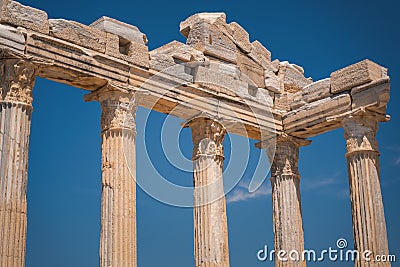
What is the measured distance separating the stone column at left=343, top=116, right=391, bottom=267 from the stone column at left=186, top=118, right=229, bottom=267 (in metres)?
4.40

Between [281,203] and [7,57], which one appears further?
[281,203]

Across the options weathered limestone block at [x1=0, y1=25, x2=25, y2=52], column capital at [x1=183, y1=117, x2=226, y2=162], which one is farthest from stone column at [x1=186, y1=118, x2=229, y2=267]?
weathered limestone block at [x1=0, y1=25, x2=25, y2=52]

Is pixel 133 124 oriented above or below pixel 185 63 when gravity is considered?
below

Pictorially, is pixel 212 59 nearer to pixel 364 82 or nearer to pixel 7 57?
pixel 364 82

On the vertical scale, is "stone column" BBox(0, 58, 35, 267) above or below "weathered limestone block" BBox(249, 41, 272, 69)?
below

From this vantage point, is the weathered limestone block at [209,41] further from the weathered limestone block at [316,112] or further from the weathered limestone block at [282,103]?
the weathered limestone block at [316,112]

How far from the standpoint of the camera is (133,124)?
19.5m

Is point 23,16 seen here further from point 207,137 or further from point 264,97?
point 264,97

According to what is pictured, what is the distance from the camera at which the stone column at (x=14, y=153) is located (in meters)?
16.0

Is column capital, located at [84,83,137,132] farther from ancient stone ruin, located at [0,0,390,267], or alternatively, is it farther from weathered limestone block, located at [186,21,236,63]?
weathered limestone block, located at [186,21,236,63]

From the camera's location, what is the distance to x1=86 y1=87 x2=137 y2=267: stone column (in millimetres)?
18094

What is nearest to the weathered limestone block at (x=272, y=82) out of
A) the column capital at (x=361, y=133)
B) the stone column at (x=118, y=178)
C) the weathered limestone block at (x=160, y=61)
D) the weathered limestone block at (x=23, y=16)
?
the column capital at (x=361, y=133)

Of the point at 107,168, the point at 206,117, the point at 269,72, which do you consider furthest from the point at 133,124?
the point at 269,72

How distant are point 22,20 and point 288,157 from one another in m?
11.6
